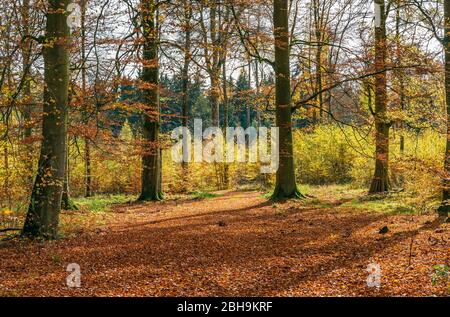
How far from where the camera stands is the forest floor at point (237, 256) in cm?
413

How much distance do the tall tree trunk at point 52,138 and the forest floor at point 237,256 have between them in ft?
1.26

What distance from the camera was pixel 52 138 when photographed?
261 inches

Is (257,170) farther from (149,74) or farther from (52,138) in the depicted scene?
(52,138)

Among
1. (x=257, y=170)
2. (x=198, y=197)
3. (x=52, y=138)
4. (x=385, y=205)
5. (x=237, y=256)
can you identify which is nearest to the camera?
(x=237, y=256)

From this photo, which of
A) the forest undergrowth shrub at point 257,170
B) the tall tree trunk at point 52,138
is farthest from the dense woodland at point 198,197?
the forest undergrowth shrub at point 257,170

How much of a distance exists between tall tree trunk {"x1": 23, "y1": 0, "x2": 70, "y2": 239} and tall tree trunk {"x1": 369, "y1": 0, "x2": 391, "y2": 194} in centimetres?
723

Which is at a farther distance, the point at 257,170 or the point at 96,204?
the point at 257,170

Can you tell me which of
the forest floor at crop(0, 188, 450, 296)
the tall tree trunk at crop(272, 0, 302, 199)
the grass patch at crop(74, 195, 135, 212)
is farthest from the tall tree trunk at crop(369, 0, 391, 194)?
the grass patch at crop(74, 195, 135, 212)

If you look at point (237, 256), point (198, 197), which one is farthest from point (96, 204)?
point (237, 256)

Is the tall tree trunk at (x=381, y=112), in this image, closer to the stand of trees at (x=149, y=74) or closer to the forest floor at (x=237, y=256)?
the stand of trees at (x=149, y=74)

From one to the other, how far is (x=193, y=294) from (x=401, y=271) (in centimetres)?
242

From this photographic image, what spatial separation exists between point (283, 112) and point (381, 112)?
287cm

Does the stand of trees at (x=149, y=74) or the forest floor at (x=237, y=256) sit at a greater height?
the stand of trees at (x=149, y=74)
